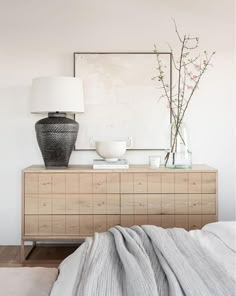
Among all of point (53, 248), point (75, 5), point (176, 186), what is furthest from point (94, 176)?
point (75, 5)

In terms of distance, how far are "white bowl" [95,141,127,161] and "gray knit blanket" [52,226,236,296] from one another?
1.44 m

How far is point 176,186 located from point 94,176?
0.66m

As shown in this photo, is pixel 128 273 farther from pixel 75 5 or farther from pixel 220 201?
pixel 75 5

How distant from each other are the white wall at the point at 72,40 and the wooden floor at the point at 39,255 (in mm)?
412

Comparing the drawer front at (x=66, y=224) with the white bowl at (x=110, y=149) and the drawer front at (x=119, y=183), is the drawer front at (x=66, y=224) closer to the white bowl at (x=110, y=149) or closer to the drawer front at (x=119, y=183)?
the drawer front at (x=119, y=183)

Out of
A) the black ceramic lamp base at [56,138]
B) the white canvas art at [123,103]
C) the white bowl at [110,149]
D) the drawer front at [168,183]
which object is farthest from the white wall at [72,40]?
the drawer front at [168,183]

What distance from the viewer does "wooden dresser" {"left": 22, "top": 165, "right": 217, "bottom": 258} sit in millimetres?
2898

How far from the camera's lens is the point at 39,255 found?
10.3 ft

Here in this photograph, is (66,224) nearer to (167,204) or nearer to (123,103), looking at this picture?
(167,204)

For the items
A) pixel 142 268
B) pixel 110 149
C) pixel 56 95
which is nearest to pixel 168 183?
pixel 110 149

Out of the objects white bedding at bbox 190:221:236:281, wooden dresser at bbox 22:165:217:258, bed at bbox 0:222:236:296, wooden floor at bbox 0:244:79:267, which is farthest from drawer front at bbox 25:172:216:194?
bed at bbox 0:222:236:296

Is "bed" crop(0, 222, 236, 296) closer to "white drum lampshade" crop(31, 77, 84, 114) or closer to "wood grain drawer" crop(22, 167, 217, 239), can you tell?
"wood grain drawer" crop(22, 167, 217, 239)

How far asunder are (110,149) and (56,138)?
452mm

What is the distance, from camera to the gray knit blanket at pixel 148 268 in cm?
116
